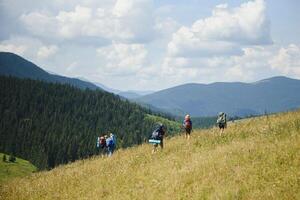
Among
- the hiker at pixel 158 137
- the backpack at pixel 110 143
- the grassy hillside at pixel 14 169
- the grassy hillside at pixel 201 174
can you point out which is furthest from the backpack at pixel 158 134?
the grassy hillside at pixel 14 169

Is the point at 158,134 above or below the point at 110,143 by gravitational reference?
above

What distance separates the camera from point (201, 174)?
587 inches

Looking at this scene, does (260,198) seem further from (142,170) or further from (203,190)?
(142,170)

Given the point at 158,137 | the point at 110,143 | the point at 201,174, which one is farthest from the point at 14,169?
the point at 201,174

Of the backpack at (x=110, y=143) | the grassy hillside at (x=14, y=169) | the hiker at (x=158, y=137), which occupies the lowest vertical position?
the grassy hillside at (x=14, y=169)

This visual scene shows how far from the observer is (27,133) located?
188625 millimetres

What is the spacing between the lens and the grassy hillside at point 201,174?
12352 mm

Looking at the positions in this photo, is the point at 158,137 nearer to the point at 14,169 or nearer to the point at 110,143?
the point at 110,143

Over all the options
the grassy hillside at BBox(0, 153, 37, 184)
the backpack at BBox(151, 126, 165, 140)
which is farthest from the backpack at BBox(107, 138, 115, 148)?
the grassy hillside at BBox(0, 153, 37, 184)

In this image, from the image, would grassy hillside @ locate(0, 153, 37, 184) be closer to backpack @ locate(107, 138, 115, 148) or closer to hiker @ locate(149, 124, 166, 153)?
backpack @ locate(107, 138, 115, 148)

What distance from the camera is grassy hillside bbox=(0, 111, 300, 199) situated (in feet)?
40.5

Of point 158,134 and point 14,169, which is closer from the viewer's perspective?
point 158,134

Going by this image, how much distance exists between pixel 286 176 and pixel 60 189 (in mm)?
11832

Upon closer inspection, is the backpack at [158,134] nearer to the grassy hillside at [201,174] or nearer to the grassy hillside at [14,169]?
the grassy hillside at [201,174]
